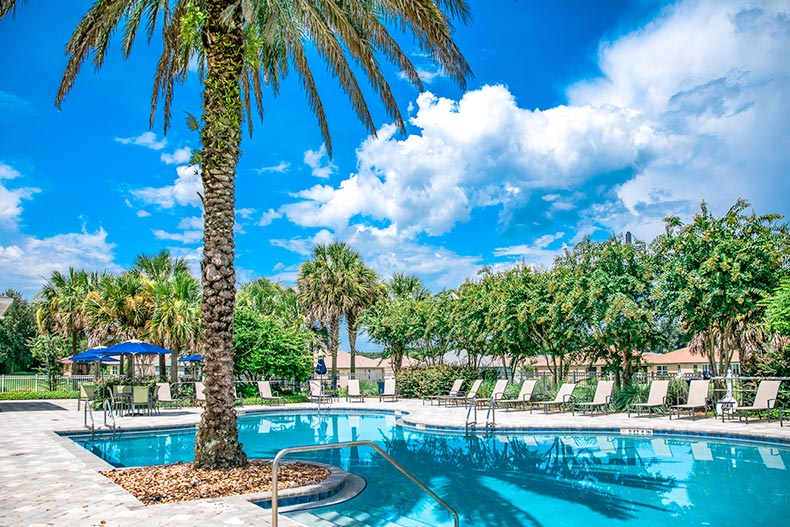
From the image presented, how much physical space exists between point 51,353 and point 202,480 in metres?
30.9

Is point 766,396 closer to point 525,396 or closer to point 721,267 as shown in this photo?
point 721,267

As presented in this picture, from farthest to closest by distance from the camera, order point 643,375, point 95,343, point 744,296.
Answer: point 95,343, point 643,375, point 744,296

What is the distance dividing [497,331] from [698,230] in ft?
27.7

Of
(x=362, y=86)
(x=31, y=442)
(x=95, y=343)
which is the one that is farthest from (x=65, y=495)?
(x=95, y=343)

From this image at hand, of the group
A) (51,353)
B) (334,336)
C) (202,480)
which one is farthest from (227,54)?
(51,353)

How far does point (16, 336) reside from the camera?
5228cm

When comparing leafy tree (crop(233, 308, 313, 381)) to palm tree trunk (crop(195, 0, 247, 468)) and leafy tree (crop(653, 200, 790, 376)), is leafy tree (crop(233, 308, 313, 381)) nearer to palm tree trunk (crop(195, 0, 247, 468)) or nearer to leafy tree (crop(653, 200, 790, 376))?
leafy tree (crop(653, 200, 790, 376))

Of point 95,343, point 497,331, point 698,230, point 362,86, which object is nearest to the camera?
point 362,86

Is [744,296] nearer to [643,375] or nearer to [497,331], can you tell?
[643,375]

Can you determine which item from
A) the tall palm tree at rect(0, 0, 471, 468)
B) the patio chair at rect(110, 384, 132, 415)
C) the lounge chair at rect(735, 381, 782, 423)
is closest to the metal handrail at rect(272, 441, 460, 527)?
the tall palm tree at rect(0, 0, 471, 468)

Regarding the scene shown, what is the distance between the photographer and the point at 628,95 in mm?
22062

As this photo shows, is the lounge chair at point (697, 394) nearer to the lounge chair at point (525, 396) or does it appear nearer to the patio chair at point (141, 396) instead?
the lounge chair at point (525, 396)

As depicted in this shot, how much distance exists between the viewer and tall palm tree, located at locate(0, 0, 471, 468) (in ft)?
29.3

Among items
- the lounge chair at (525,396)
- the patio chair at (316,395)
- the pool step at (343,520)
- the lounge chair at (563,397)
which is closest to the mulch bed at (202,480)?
the pool step at (343,520)
